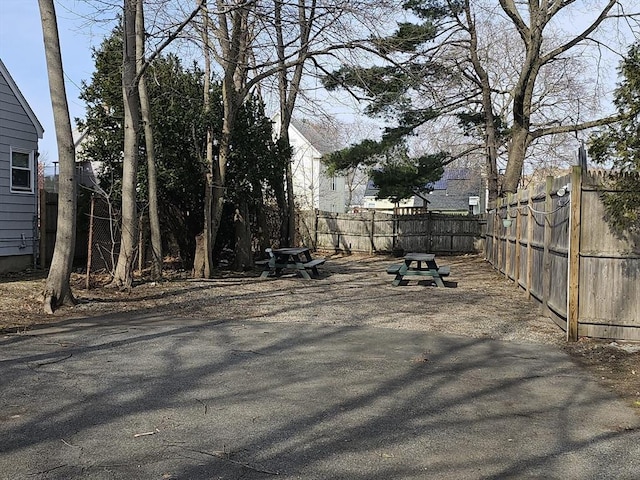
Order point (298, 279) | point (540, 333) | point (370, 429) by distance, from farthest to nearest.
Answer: point (298, 279)
point (540, 333)
point (370, 429)

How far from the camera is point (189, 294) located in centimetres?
1148

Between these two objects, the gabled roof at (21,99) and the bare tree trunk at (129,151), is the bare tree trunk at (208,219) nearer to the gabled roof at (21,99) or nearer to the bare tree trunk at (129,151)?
the bare tree trunk at (129,151)

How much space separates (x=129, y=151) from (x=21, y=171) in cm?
435

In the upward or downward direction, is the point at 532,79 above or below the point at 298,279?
above

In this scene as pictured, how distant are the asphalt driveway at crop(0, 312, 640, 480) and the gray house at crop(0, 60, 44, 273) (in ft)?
24.0

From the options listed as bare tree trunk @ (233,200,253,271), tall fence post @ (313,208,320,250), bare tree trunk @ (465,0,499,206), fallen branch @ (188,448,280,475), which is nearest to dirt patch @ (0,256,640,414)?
bare tree trunk @ (233,200,253,271)

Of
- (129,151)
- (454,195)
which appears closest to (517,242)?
(129,151)

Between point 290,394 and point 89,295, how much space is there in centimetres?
675

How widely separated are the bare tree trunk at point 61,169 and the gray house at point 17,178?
5134mm

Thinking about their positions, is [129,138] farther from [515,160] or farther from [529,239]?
[515,160]

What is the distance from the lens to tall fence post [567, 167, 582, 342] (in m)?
7.65

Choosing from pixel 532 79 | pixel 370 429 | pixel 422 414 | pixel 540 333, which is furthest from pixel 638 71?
pixel 532 79

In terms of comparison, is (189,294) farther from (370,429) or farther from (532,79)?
(532,79)

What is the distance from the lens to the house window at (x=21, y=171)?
46.6 ft
